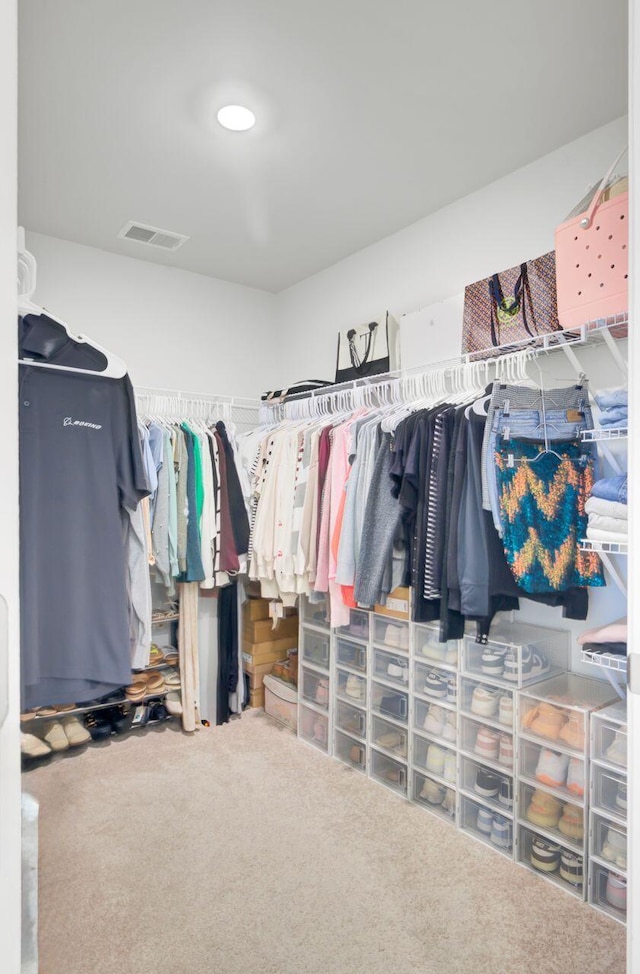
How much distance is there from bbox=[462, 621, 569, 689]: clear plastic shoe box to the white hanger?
166 cm

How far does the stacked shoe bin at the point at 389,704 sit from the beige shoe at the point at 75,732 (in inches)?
57.6

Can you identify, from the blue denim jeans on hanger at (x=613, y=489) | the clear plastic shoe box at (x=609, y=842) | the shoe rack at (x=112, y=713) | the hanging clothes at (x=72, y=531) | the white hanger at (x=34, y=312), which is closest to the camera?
the white hanger at (x=34, y=312)

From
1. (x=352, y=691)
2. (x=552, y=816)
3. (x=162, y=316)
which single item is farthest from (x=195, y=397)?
(x=552, y=816)

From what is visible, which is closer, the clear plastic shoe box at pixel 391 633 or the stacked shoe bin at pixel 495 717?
the stacked shoe bin at pixel 495 717

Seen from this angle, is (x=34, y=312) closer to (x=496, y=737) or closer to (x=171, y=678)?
(x=496, y=737)

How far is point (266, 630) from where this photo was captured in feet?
11.8

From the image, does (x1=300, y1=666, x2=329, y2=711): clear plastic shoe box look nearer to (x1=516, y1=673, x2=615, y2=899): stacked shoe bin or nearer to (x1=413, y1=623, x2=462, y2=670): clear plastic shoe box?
(x1=413, y1=623, x2=462, y2=670): clear plastic shoe box

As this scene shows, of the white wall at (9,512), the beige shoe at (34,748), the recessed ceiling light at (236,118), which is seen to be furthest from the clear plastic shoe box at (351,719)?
the recessed ceiling light at (236,118)

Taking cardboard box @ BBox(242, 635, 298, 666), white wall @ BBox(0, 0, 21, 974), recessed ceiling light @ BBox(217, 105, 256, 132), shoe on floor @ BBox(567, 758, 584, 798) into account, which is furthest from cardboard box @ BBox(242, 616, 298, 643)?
white wall @ BBox(0, 0, 21, 974)

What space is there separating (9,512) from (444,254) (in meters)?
2.72

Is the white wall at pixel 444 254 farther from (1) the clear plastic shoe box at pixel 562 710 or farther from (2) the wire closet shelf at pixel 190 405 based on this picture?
(1) the clear plastic shoe box at pixel 562 710

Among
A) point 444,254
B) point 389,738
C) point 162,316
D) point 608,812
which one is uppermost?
point 444,254

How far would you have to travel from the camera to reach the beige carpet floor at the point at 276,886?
1705 millimetres

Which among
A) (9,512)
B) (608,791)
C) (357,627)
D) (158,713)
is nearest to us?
(9,512)
